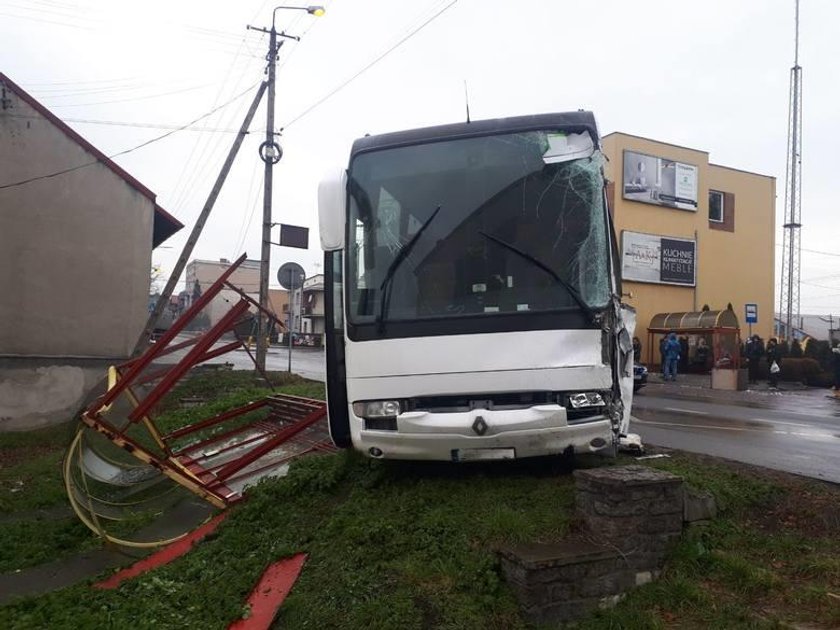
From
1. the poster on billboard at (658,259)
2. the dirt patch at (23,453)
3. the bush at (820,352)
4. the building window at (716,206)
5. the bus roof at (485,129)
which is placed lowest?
the dirt patch at (23,453)

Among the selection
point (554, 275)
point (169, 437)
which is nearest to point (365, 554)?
point (554, 275)

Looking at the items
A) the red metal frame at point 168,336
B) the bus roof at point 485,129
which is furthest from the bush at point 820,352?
the red metal frame at point 168,336

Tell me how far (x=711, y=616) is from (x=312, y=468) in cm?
342

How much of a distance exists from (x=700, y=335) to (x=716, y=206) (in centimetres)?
994

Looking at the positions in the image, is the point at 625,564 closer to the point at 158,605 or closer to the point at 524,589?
the point at 524,589

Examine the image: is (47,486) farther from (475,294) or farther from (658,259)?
(658,259)

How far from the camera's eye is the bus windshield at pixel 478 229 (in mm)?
4875

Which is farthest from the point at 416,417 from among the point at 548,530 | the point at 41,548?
the point at 41,548

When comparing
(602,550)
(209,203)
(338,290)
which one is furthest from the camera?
(209,203)

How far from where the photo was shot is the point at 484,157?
17.1 ft

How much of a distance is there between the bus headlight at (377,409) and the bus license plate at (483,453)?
0.49 m

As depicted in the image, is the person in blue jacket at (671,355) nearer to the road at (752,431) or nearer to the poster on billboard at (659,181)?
the road at (752,431)

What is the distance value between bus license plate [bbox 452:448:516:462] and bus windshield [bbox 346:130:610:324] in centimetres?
93

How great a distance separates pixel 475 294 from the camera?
4.90 m
